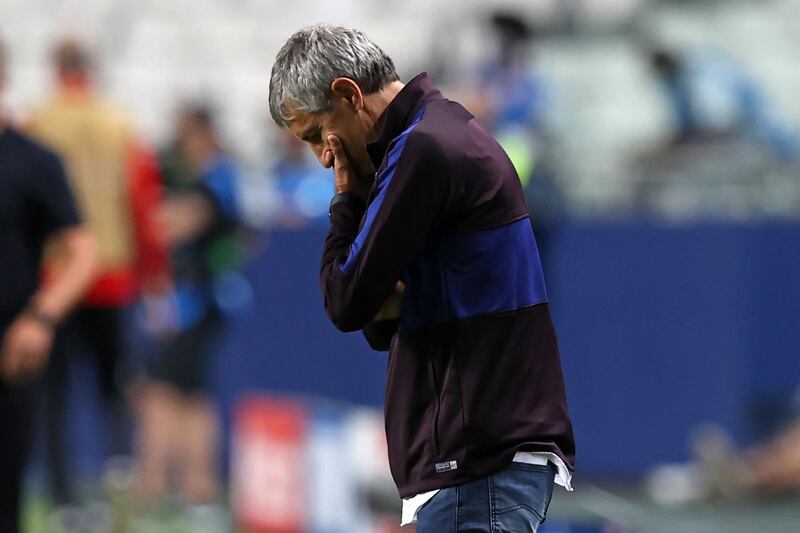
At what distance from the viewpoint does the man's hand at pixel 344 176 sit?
3637mm

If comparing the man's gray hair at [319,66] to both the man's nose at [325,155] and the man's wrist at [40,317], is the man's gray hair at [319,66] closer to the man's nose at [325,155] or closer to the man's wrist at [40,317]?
the man's nose at [325,155]

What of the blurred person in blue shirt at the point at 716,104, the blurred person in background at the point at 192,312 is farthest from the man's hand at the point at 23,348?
the blurred person in blue shirt at the point at 716,104

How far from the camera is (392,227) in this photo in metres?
3.47

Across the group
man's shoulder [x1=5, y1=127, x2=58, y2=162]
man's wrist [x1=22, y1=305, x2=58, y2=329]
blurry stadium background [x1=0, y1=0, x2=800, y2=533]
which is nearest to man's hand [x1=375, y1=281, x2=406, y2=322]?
man's wrist [x1=22, y1=305, x2=58, y2=329]

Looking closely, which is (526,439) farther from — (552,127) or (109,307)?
(552,127)

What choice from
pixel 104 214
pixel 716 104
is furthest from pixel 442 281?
pixel 716 104

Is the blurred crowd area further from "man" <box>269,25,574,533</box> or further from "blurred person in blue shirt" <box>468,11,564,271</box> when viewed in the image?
"man" <box>269,25,574,533</box>

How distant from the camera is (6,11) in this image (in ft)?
50.5

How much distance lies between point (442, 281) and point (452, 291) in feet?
0.10

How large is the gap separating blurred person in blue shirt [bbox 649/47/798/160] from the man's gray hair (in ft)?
23.6

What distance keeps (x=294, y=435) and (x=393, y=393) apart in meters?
5.47

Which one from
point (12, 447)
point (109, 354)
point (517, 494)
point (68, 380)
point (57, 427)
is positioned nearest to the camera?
point (517, 494)

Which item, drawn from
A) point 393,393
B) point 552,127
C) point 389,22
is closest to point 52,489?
point 552,127

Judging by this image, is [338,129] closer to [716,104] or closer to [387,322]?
[387,322]
